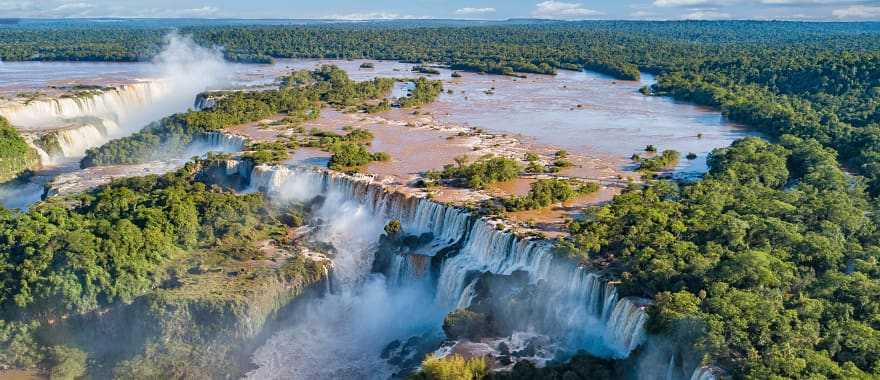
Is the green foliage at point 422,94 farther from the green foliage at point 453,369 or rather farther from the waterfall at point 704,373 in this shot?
the waterfall at point 704,373

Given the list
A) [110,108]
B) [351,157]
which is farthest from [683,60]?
[110,108]

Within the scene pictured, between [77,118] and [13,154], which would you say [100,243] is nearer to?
[13,154]

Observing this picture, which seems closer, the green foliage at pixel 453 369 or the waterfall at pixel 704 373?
the waterfall at pixel 704 373

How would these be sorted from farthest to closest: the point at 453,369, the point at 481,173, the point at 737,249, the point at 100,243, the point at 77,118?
the point at 77,118, the point at 481,173, the point at 100,243, the point at 737,249, the point at 453,369

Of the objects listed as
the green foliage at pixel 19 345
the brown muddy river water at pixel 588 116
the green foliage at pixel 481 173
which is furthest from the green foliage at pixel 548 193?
the green foliage at pixel 19 345

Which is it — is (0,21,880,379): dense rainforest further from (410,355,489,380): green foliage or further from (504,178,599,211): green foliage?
(504,178,599,211): green foliage
